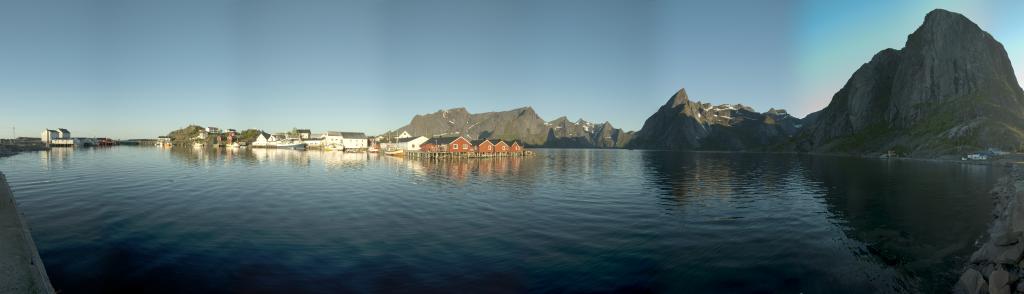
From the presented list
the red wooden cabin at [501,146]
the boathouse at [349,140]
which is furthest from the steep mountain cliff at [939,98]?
the boathouse at [349,140]

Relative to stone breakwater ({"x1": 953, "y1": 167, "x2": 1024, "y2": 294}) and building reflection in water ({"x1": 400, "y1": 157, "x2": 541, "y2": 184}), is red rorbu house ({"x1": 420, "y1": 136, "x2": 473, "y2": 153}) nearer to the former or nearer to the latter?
building reflection in water ({"x1": 400, "y1": 157, "x2": 541, "y2": 184})

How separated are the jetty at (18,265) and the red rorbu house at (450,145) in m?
95.9

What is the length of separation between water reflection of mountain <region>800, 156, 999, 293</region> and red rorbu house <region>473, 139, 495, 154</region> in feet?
271

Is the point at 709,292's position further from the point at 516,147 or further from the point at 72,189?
the point at 516,147

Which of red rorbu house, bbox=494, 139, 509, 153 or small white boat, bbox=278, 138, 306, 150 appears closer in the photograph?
red rorbu house, bbox=494, 139, 509, 153

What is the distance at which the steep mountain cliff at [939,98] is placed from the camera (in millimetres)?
128750

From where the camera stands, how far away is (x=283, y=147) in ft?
623

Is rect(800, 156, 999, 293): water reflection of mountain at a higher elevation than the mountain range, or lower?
lower

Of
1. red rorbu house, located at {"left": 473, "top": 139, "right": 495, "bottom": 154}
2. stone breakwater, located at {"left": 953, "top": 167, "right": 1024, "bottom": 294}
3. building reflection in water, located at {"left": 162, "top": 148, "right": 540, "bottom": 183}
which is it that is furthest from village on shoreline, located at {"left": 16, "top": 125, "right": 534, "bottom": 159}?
stone breakwater, located at {"left": 953, "top": 167, "right": 1024, "bottom": 294}

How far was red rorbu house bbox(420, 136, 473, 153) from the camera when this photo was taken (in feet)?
379

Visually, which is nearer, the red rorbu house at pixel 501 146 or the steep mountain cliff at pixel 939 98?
the red rorbu house at pixel 501 146

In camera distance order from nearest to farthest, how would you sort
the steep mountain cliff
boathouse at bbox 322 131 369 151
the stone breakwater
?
the stone breakwater → the steep mountain cliff → boathouse at bbox 322 131 369 151

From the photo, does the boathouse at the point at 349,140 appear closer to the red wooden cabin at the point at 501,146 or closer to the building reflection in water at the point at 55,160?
the red wooden cabin at the point at 501,146

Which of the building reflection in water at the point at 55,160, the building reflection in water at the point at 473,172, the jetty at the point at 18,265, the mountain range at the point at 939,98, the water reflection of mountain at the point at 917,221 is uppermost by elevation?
the mountain range at the point at 939,98
